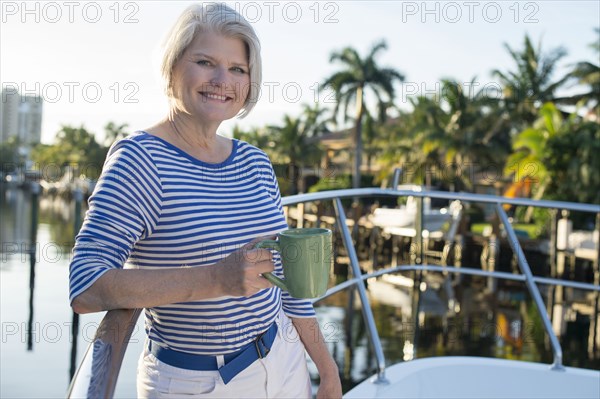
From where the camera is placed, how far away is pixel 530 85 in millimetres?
25156

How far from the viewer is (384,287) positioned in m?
11.9

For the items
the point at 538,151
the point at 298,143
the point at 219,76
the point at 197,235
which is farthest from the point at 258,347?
the point at 298,143

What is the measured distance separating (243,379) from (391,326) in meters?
7.80

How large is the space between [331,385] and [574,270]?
14.3 meters

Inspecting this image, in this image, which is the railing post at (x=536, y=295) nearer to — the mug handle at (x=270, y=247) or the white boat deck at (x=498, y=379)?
the white boat deck at (x=498, y=379)

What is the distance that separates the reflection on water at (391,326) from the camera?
23.7 ft

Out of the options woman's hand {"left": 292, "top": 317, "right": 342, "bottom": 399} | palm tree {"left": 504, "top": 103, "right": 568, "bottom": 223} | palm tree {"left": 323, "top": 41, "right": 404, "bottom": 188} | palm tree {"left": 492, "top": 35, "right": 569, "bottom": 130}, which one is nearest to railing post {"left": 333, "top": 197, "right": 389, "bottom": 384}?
woman's hand {"left": 292, "top": 317, "right": 342, "bottom": 399}

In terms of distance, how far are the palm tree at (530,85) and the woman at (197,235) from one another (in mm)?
25349

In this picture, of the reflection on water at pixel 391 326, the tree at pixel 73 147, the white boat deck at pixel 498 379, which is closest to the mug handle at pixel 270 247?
the white boat deck at pixel 498 379

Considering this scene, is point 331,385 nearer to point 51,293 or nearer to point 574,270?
point 51,293

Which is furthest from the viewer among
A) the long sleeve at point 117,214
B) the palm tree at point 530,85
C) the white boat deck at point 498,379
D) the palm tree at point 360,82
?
the palm tree at point 360,82

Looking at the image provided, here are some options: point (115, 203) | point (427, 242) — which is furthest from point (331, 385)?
point (427, 242)

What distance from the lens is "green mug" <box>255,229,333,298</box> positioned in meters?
0.98

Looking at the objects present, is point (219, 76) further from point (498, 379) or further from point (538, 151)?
point (538, 151)
